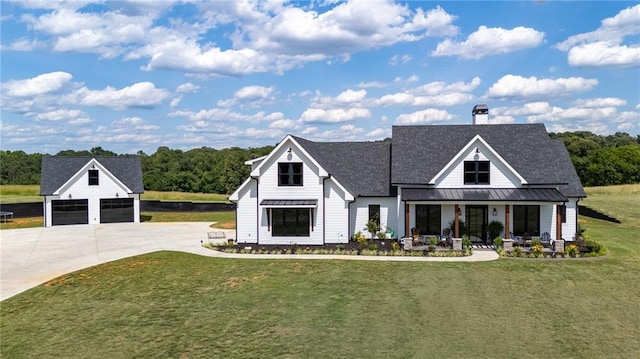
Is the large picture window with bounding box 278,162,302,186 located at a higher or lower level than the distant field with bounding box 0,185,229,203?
higher

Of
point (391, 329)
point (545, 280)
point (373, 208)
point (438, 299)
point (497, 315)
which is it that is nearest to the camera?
point (391, 329)

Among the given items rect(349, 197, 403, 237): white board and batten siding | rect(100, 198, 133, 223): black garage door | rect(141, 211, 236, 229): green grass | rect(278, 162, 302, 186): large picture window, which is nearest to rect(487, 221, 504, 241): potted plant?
rect(349, 197, 403, 237): white board and batten siding

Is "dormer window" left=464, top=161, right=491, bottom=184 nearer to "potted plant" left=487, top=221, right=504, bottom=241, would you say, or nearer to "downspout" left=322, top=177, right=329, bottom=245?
"potted plant" left=487, top=221, right=504, bottom=241

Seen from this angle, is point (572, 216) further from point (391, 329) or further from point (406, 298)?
point (391, 329)

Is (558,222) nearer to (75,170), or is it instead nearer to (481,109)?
(481,109)

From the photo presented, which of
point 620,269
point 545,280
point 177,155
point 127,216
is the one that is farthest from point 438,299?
point 177,155

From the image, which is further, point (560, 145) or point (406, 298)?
point (560, 145)

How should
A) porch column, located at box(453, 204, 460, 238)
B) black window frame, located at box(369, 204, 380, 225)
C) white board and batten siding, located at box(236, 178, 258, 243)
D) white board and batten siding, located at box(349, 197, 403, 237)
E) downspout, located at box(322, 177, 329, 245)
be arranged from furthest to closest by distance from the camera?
1. black window frame, located at box(369, 204, 380, 225)
2. white board and batten siding, located at box(349, 197, 403, 237)
3. white board and batten siding, located at box(236, 178, 258, 243)
4. downspout, located at box(322, 177, 329, 245)
5. porch column, located at box(453, 204, 460, 238)

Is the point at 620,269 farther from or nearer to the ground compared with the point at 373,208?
nearer to the ground

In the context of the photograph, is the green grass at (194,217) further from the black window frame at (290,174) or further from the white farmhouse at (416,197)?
the black window frame at (290,174)
